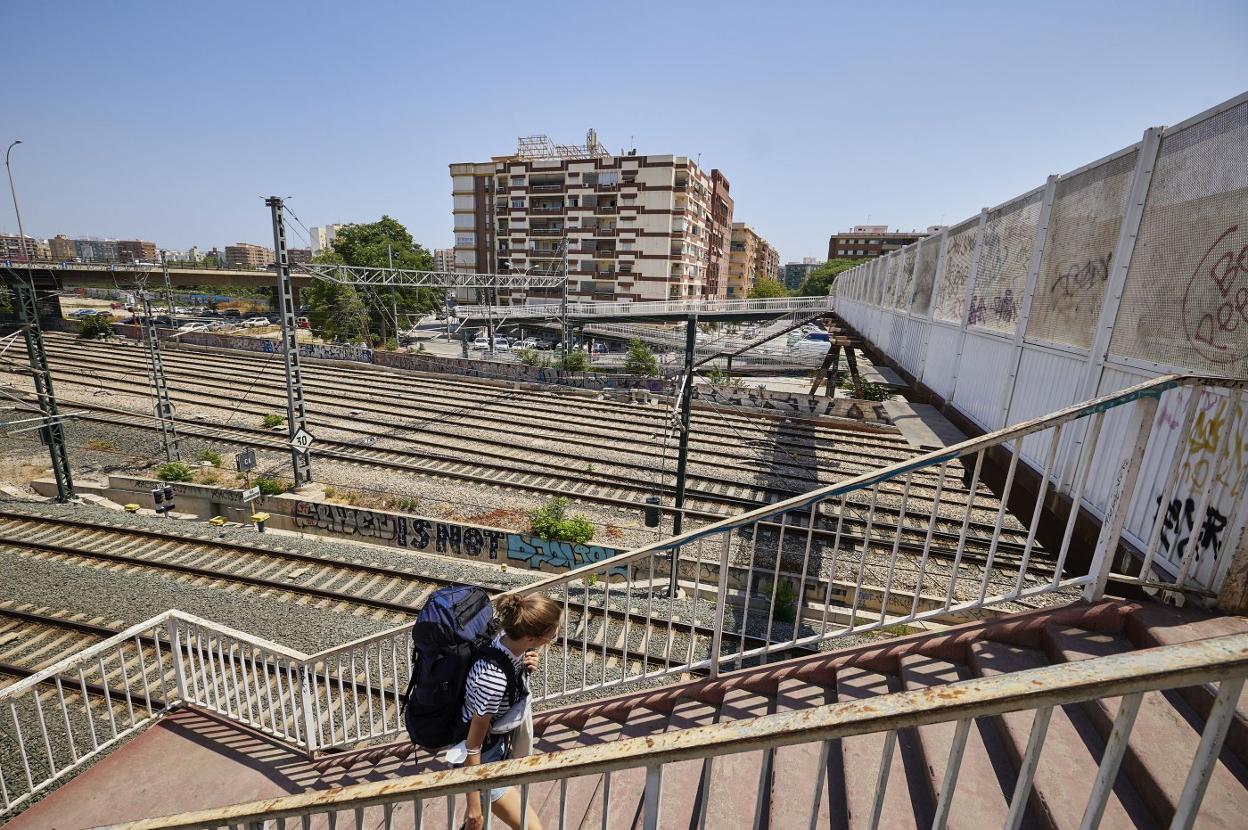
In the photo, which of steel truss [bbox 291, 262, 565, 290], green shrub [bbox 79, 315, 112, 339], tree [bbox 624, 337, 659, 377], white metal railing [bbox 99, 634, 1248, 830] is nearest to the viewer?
white metal railing [bbox 99, 634, 1248, 830]

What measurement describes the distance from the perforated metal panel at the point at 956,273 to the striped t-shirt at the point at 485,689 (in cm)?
777

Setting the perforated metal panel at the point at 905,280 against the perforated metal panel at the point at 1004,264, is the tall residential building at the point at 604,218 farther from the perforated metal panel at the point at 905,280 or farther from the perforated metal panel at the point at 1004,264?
the perforated metal panel at the point at 1004,264

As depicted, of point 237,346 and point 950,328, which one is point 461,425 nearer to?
point 950,328

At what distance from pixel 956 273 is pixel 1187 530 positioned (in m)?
6.34

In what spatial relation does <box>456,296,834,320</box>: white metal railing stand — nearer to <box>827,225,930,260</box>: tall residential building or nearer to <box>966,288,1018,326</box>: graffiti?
<box>966,288,1018,326</box>: graffiti

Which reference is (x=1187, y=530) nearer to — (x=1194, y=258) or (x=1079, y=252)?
(x=1194, y=258)

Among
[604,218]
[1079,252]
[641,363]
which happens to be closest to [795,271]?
[604,218]

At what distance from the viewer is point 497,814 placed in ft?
9.85

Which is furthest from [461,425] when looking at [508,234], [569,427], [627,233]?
[508,234]

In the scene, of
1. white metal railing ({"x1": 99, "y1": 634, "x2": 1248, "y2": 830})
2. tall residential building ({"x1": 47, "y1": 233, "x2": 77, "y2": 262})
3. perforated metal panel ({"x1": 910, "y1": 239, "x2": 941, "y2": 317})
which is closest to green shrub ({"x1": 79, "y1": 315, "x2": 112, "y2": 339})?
perforated metal panel ({"x1": 910, "y1": 239, "x2": 941, "y2": 317})

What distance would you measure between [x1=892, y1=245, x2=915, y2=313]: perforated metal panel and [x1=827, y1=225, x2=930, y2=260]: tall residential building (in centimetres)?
10521

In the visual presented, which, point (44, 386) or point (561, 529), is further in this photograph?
point (44, 386)

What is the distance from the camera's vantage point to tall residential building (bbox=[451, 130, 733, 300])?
169 feet

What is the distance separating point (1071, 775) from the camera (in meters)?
2.31
